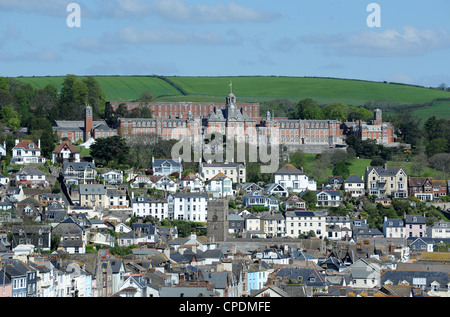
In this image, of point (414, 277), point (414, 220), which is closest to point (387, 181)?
point (414, 220)

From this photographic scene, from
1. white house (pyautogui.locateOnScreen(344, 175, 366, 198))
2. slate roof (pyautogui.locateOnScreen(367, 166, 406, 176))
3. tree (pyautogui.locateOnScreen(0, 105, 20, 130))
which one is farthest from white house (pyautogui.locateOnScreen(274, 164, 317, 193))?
tree (pyautogui.locateOnScreen(0, 105, 20, 130))

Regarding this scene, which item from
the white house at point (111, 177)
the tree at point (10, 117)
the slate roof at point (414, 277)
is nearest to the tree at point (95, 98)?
the tree at point (10, 117)

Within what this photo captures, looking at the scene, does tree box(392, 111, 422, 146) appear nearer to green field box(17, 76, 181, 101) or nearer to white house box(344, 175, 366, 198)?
white house box(344, 175, 366, 198)

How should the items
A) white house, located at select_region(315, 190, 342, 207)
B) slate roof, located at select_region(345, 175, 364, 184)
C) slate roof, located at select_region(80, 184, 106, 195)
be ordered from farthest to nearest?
slate roof, located at select_region(345, 175, 364, 184), white house, located at select_region(315, 190, 342, 207), slate roof, located at select_region(80, 184, 106, 195)

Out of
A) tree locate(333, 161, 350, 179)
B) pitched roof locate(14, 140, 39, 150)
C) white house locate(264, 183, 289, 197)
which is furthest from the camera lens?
tree locate(333, 161, 350, 179)

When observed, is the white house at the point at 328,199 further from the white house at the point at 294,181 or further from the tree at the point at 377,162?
the tree at the point at 377,162

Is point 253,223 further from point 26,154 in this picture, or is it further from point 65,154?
point 26,154
